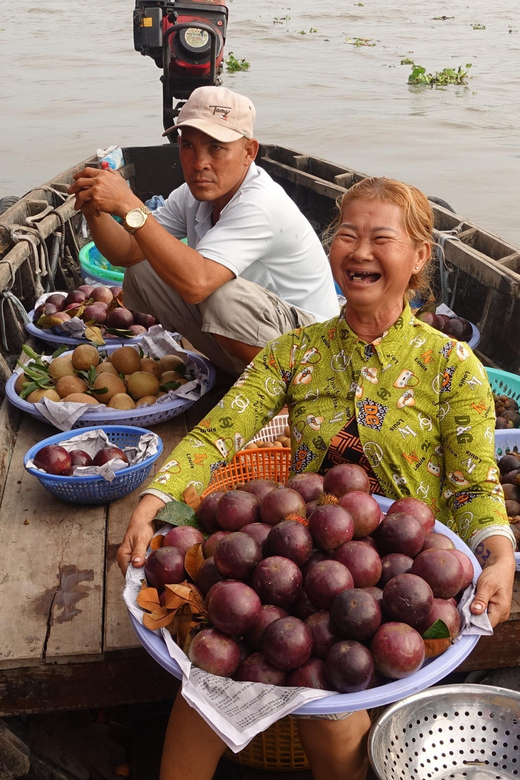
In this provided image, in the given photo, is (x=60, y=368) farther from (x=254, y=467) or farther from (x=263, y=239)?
(x=254, y=467)

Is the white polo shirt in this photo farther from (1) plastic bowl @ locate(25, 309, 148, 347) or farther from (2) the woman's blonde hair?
(2) the woman's blonde hair

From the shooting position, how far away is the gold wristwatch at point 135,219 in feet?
7.53

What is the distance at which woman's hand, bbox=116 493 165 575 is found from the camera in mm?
1574

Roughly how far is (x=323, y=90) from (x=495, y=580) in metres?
16.2

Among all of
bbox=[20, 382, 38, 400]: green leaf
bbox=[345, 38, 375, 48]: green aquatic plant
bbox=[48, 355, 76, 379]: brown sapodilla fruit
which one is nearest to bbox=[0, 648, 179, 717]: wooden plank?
bbox=[20, 382, 38, 400]: green leaf

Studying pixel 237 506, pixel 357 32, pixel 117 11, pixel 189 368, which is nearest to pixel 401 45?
pixel 357 32

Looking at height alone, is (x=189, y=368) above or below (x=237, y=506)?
below

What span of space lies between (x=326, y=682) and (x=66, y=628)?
2.42 ft

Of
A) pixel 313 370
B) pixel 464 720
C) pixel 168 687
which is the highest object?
pixel 313 370

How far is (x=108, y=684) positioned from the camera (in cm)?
175

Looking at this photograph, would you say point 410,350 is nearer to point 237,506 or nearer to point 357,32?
point 237,506

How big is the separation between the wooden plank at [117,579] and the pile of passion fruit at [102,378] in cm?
21

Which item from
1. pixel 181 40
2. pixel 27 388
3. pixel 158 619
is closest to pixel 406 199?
pixel 158 619

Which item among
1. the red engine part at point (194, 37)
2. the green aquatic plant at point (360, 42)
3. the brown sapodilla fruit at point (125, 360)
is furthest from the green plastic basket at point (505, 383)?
the green aquatic plant at point (360, 42)
